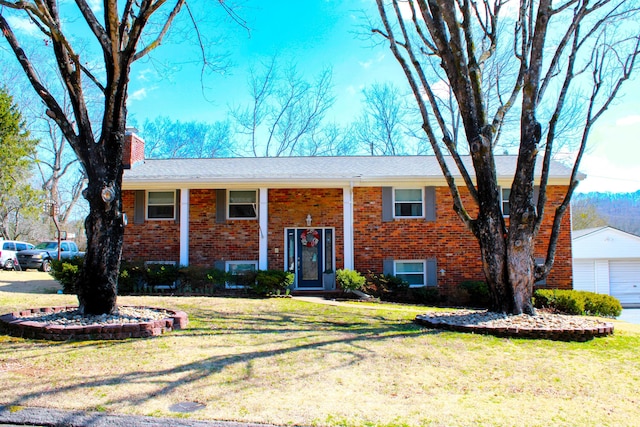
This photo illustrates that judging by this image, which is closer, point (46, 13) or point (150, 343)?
point (150, 343)

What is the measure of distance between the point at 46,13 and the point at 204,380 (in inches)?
220

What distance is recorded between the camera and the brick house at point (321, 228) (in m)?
14.7

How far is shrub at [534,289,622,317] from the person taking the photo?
12.9 meters

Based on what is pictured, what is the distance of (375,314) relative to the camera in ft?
31.1

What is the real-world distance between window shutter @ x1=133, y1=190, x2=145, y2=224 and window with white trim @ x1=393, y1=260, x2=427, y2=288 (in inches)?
316

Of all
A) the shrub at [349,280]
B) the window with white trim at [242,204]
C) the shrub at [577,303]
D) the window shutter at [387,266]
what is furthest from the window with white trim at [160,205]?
the shrub at [577,303]

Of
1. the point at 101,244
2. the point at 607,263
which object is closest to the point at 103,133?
the point at 101,244

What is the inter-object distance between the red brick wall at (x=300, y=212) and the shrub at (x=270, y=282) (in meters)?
1.73

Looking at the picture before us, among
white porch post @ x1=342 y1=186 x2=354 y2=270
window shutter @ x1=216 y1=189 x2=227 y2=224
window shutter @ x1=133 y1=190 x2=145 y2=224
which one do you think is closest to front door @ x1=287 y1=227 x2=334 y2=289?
white porch post @ x1=342 y1=186 x2=354 y2=270

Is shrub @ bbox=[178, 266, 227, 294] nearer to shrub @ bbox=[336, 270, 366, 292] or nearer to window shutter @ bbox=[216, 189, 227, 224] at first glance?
window shutter @ bbox=[216, 189, 227, 224]

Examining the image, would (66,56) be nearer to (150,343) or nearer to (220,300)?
(150,343)

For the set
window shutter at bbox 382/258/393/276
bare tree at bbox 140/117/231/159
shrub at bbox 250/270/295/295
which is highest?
bare tree at bbox 140/117/231/159

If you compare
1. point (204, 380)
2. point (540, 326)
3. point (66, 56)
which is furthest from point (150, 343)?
point (540, 326)

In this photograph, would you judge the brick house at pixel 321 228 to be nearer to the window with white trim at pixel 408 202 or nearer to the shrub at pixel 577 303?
the window with white trim at pixel 408 202
